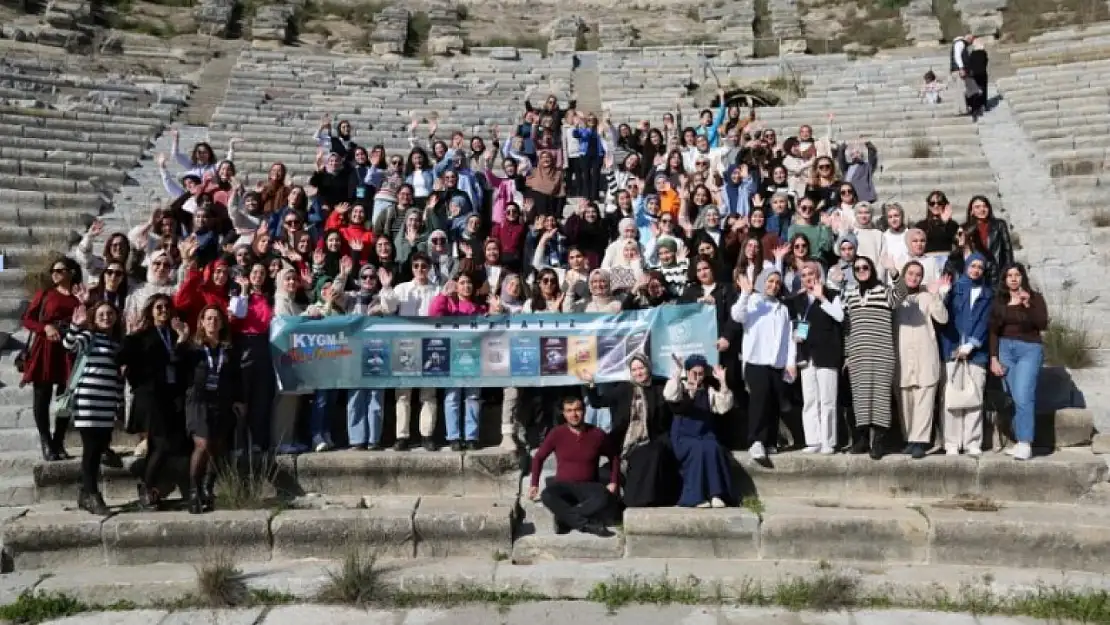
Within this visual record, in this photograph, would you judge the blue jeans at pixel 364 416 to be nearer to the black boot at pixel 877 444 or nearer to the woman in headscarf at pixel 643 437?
the woman in headscarf at pixel 643 437

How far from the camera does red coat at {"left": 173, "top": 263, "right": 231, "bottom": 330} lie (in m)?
7.98

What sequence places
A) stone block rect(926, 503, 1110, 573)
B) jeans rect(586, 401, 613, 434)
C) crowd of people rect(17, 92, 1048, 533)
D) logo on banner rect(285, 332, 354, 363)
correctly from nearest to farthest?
stone block rect(926, 503, 1110, 573), crowd of people rect(17, 92, 1048, 533), jeans rect(586, 401, 613, 434), logo on banner rect(285, 332, 354, 363)

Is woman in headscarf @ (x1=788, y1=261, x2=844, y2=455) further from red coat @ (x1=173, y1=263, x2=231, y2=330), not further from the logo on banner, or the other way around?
red coat @ (x1=173, y1=263, x2=231, y2=330)

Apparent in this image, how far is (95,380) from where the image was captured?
725 cm

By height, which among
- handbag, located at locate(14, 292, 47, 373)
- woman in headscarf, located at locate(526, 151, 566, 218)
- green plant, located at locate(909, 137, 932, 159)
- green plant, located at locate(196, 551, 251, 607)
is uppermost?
green plant, located at locate(909, 137, 932, 159)

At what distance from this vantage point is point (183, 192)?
37.6 feet

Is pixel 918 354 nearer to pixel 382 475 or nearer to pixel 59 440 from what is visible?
pixel 382 475

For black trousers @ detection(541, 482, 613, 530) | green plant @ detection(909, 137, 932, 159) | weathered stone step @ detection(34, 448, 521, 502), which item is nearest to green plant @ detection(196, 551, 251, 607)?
weathered stone step @ detection(34, 448, 521, 502)

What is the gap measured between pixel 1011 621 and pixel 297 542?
5193 millimetres

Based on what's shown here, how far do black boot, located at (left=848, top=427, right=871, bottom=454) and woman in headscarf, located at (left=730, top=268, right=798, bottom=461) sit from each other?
0.69m

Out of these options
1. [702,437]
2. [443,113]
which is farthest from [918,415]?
[443,113]

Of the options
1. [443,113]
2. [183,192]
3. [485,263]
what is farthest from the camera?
[443,113]

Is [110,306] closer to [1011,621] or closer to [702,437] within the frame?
[702,437]

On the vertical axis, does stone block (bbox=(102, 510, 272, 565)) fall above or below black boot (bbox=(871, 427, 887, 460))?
below
